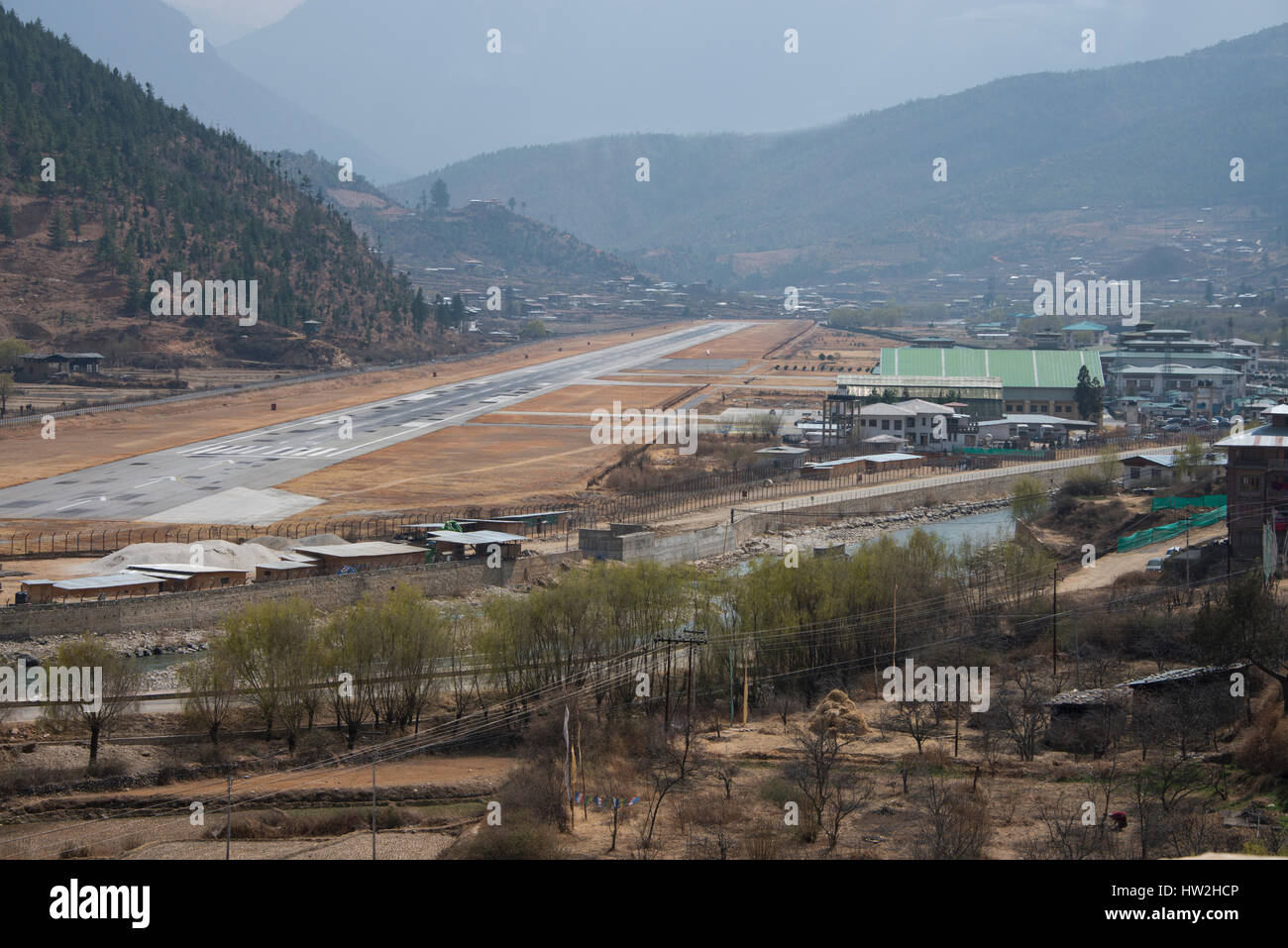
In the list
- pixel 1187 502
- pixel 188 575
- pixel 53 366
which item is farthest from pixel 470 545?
pixel 53 366

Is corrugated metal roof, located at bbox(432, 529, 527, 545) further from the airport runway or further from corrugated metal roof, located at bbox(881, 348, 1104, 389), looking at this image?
corrugated metal roof, located at bbox(881, 348, 1104, 389)

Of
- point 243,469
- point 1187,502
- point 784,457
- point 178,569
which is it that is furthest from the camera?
point 784,457

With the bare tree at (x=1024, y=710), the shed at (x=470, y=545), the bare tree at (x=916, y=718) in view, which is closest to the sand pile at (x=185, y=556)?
the shed at (x=470, y=545)

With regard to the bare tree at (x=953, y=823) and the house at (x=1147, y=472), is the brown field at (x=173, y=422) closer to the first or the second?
the house at (x=1147, y=472)

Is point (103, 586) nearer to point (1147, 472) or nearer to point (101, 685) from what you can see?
point (101, 685)

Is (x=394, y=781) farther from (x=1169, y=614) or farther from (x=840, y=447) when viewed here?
(x=840, y=447)
